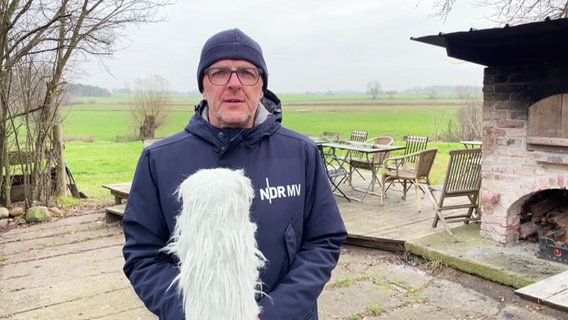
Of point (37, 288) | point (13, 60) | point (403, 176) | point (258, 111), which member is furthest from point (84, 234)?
point (258, 111)

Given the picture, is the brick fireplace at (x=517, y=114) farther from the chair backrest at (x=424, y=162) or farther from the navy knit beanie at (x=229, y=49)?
the navy knit beanie at (x=229, y=49)

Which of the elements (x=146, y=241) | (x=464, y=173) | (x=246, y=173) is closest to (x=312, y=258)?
(x=246, y=173)

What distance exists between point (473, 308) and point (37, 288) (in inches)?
142

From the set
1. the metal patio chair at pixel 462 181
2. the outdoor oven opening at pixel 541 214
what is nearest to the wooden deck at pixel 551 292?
the outdoor oven opening at pixel 541 214

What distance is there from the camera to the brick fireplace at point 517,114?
12.2ft

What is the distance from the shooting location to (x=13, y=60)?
247 inches

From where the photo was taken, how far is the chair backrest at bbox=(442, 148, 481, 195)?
4762 mm

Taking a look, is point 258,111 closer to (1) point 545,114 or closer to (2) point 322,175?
(2) point 322,175

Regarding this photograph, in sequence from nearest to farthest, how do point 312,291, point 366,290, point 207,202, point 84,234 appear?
point 207,202 < point 312,291 < point 366,290 < point 84,234

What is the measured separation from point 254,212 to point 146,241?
0.33m

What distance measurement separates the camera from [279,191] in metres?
1.39

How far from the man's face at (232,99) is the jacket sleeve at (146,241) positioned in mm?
261

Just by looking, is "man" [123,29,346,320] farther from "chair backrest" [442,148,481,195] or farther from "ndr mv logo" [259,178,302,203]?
"chair backrest" [442,148,481,195]

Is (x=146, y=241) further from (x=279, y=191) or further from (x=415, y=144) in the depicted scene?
(x=415, y=144)
